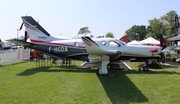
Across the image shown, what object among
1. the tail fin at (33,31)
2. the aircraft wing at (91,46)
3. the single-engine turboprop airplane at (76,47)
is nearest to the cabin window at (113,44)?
the single-engine turboprop airplane at (76,47)

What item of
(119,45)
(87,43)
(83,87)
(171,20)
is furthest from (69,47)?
(171,20)

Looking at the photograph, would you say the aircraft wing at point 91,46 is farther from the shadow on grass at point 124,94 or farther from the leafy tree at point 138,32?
the leafy tree at point 138,32

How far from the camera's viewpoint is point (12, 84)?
8328 millimetres

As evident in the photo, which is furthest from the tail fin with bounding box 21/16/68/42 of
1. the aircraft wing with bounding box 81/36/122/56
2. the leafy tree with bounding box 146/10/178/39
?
the leafy tree with bounding box 146/10/178/39

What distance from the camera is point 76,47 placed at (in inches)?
539

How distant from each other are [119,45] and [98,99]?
6.96 metres

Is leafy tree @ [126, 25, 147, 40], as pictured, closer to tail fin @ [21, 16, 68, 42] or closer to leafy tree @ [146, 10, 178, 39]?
leafy tree @ [146, 10, 178, 39]

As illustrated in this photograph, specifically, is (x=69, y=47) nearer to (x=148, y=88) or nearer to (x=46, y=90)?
(x=46, y=90)

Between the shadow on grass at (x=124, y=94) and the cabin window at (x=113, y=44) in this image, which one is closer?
the shadow on grass at (x=124, y=94)

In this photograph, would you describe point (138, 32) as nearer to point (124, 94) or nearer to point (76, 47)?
point (76, 47)

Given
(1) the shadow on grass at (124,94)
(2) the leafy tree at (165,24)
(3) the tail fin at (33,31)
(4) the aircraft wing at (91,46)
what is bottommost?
(1) the shadow on grass at (124,94)

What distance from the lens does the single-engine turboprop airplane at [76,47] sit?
12.2 m

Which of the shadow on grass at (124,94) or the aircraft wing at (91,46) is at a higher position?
the aircraft wing at (91,46)

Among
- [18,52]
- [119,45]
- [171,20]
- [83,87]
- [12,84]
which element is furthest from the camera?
[171,20]
